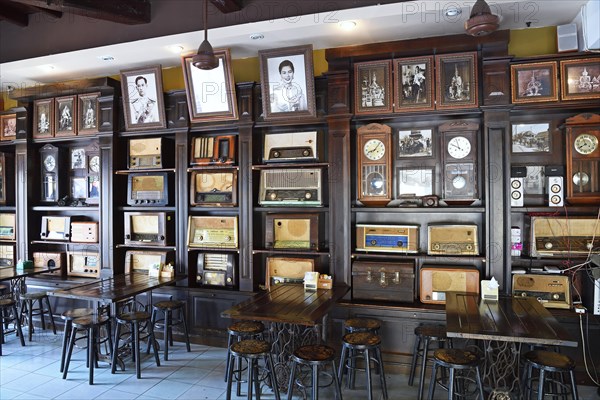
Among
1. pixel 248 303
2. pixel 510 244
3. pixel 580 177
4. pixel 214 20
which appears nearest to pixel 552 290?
pixel 510 244

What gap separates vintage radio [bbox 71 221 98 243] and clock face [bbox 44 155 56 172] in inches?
32.8

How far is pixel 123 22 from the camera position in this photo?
12.4 ft

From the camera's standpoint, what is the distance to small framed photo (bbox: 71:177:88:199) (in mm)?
5020

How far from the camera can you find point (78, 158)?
505 cm

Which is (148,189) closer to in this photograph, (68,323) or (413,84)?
(68,323)

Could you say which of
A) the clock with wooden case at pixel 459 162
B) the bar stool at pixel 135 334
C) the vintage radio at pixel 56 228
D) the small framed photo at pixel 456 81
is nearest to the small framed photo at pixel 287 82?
the small framed photo at pixel 456 81

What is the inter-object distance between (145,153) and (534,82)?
151 inches

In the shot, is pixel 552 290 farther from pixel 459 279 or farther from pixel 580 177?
pixel 580 177

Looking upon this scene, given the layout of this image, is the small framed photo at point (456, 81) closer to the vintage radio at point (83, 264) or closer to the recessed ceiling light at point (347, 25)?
the recessed ceiling light at point (347, 25)

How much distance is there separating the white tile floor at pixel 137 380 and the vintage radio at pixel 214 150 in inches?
75.6

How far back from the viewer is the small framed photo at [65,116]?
4742mm

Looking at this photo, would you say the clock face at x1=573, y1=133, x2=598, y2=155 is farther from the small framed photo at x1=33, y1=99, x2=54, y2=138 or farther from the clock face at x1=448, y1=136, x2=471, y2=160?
the small framed photo at x1=33, y1=99, x2=54, y2=138

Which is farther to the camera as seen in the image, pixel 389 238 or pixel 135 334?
pixel 389 238

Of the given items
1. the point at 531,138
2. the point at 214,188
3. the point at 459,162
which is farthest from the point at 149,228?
the point at 531,138
